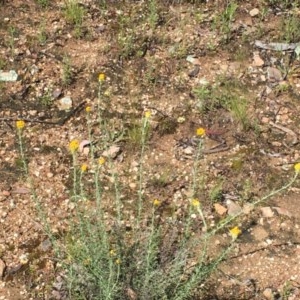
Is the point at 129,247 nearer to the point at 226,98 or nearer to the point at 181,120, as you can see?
the point at 181,120

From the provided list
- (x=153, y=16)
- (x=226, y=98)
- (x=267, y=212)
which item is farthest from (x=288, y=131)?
(x=153, y=16)

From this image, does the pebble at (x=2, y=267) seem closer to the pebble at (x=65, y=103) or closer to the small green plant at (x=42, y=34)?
the pebble at (x=65, y=103)

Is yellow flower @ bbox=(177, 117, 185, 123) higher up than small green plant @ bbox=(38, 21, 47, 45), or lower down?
lower down

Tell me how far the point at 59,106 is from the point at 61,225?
1186 millimetres

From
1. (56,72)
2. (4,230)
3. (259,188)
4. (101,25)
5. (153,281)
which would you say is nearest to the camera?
(153,281)

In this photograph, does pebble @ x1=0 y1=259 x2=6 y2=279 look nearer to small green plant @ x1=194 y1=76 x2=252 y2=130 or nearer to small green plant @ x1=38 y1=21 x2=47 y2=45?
small green plant @ x1=194 y1=76 x2=252 y2=130

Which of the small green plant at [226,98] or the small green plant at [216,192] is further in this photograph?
the small green plant at [226,98]

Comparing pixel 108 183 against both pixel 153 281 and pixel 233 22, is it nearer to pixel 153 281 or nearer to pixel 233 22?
pixel 153 281

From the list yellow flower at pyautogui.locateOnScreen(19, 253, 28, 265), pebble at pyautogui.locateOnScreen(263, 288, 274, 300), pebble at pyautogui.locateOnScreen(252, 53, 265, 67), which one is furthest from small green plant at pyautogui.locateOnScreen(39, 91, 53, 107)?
pebble at pyautogui.locateOnScreen(263, 288, 274, 300)

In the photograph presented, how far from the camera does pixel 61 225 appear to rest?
→ 4.14m


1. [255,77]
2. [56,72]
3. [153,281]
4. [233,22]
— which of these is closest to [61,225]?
[153,281]

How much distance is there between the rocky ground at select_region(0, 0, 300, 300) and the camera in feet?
13.2

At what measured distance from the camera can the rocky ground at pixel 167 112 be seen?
13.2ft

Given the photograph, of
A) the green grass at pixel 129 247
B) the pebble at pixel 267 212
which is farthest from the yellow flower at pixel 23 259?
the pebble at pixel 267 212
